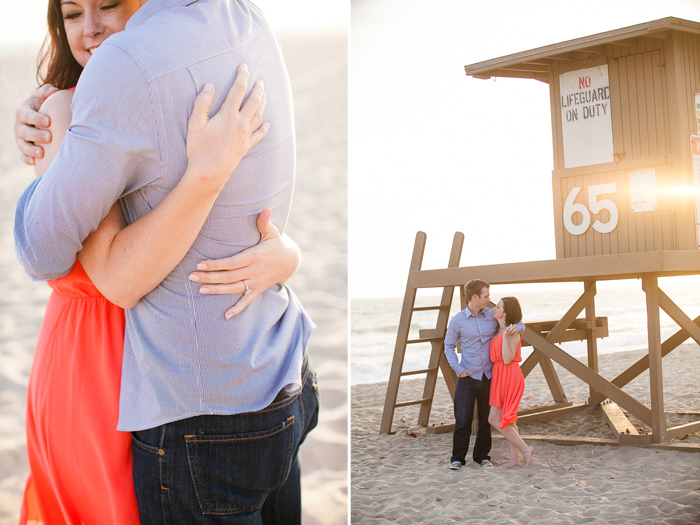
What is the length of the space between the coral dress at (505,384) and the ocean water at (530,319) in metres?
4.25

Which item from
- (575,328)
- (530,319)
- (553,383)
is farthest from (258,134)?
(530,319)

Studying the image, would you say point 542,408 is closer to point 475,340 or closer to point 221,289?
point 475,340

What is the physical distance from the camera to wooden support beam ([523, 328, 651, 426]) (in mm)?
4168

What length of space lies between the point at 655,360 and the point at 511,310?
49.4 inches

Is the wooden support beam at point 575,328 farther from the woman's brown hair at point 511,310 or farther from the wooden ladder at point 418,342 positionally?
the woman's brown hair at point 511,310

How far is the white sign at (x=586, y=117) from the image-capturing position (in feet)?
14.1

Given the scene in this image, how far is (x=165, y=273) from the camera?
0.71m

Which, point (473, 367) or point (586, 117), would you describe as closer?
point (473, 367)

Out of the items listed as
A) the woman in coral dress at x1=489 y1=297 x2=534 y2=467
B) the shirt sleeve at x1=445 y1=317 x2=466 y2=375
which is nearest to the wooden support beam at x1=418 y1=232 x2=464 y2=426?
the shirt sleeve at x1=445 y1=317 x2=466 y2=375

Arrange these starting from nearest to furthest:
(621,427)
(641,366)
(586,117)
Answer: (586,117), (621,427), (641,366)

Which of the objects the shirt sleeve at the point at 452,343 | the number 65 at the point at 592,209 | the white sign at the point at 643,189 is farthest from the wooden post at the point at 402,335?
the white sign at the point at 643,189

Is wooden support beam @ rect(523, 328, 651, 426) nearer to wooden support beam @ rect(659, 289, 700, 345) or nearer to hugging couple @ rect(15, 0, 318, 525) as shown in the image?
wooden support beam @ rect(659, 289, 700, 345)

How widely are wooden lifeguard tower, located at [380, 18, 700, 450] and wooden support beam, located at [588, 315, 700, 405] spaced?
568 mm

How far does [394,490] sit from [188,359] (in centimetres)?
359
